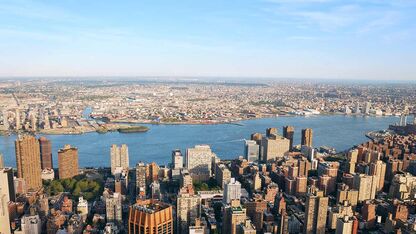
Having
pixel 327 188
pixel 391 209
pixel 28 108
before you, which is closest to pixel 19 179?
pixel 327 188

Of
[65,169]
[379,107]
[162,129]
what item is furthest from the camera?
[379,107]

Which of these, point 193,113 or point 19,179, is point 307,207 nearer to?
point 19,179

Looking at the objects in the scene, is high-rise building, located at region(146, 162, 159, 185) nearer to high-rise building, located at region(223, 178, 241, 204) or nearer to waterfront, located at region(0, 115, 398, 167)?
high-rise building, located at region(223, 178, 241, 204)

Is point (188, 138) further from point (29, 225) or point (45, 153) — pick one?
point (29, 225)

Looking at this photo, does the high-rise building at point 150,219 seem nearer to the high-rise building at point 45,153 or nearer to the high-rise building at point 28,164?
the high-rise building at point 28,164

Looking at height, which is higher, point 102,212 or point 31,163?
point 31,163

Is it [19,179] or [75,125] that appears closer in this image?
[19,179]

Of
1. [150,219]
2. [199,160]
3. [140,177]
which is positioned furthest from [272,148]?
[150,219]
